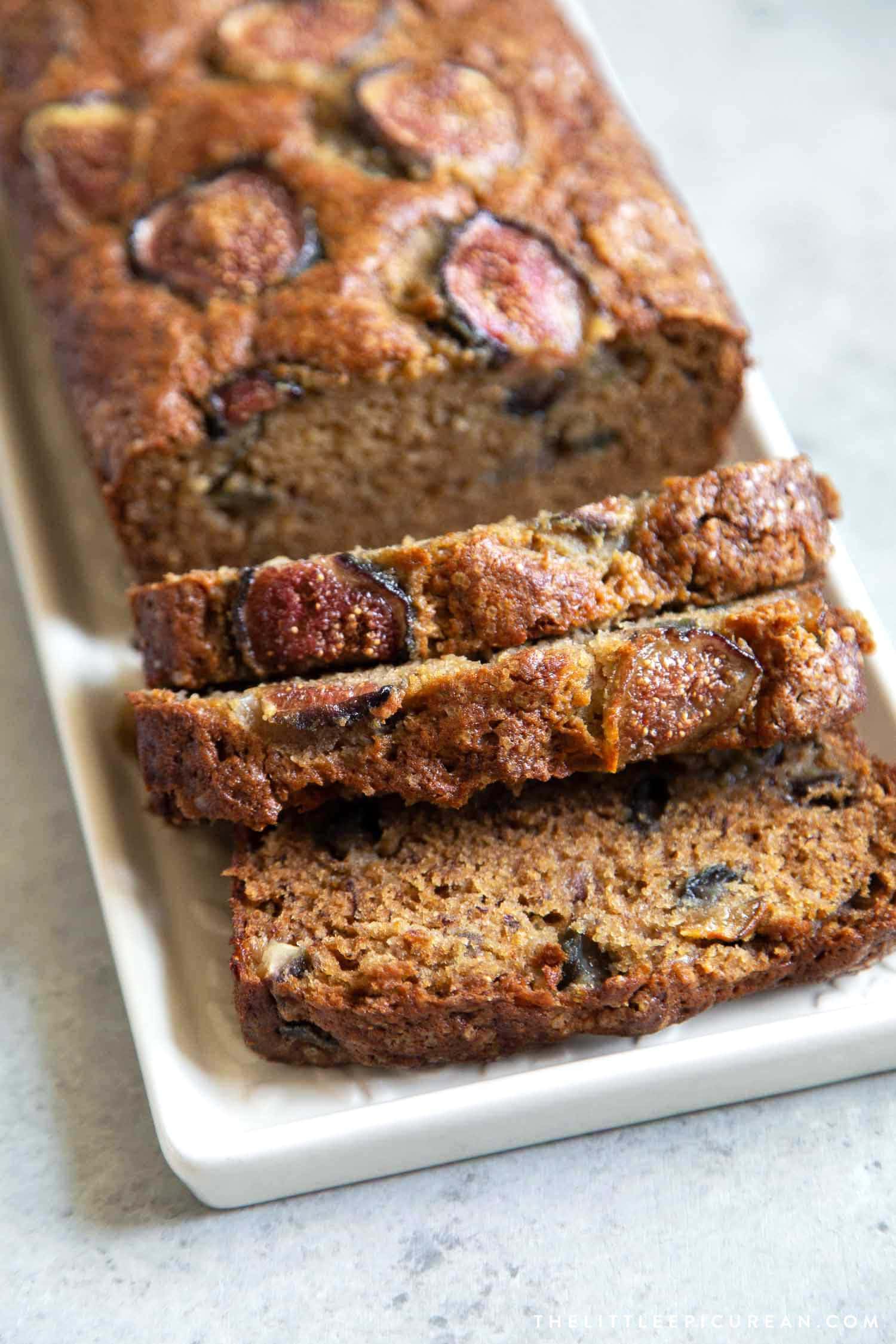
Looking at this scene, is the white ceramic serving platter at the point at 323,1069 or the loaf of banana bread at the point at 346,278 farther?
the loaf of banana bread at the point at 346,278

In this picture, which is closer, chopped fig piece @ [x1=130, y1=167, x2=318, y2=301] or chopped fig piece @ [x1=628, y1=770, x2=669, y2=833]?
chopped fig piece @ [x1=628, y1=770, x2=669, y2=833]

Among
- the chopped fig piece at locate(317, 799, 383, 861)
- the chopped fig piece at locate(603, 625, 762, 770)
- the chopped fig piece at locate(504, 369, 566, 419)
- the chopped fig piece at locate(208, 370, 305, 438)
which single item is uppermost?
the chopped fig piece at locate(208, 370, 305, 438)

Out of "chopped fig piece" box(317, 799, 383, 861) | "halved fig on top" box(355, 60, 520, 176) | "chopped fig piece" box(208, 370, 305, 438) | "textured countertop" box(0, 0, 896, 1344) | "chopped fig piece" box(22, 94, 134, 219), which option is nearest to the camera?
"textured countertop" box(0, 0, 896, 1344)

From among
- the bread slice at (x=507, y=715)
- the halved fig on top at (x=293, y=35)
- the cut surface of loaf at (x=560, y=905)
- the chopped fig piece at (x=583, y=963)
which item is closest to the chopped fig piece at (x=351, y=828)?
the cut surface of loaf at (x=560, y=905)

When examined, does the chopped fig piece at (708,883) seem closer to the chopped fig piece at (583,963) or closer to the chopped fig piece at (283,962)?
the chopped fig piece at (583,963)

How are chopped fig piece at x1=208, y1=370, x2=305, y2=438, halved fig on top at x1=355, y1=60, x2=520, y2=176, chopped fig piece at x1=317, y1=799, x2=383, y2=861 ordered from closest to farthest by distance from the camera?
chopped fig piece at x1=317, y1=799, x2=383, y2=861, chopped fig piece at x1=208, y1=370, x2=305, y2=438, halved fig on top at x1=355, y1=60, x2=520, y2=176

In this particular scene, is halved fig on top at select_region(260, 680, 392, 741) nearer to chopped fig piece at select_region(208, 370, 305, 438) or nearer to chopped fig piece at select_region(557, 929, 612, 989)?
chopped fig piece at select_region(557, 929, 612, 989)

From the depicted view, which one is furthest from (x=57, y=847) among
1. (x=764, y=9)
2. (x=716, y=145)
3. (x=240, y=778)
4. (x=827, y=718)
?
(x=764, y=9)

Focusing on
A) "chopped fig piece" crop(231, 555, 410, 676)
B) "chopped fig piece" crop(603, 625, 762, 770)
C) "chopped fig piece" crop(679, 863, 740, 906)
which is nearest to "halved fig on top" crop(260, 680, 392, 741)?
"chopped fig piece" crop(231, 555, 410, 676)
